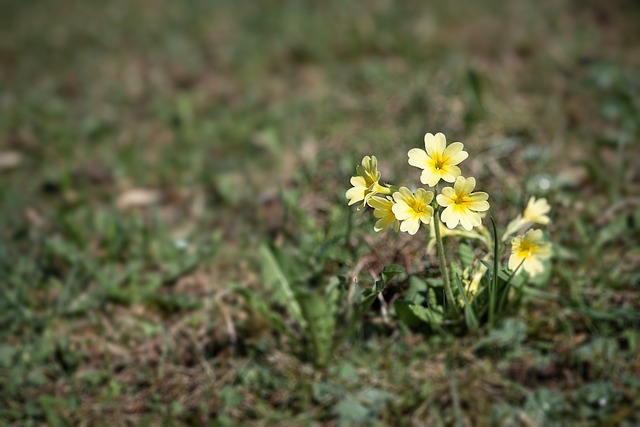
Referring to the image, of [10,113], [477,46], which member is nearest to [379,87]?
[477,46]

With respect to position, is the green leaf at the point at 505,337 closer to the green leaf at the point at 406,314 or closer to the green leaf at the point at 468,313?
the green leaf at the point at 468,313

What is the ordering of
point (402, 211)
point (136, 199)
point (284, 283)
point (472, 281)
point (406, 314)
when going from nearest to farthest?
point (402, 211) → point (472, 281) → point (406, 314) → point (284, 283) → point (136, 199)

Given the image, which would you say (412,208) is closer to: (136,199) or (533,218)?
(533,218)

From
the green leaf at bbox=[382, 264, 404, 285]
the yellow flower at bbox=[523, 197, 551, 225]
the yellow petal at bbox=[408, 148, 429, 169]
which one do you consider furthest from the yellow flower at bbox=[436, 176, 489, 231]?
the yellow flower at bbox=[523, 197, 551, 225]

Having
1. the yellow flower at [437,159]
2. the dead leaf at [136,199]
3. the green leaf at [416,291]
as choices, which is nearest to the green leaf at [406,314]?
the green leaf at [416,291]

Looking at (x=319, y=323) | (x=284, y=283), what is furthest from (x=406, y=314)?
(x=284, y=283)

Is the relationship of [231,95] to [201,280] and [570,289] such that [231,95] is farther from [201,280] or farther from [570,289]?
[570,289]
